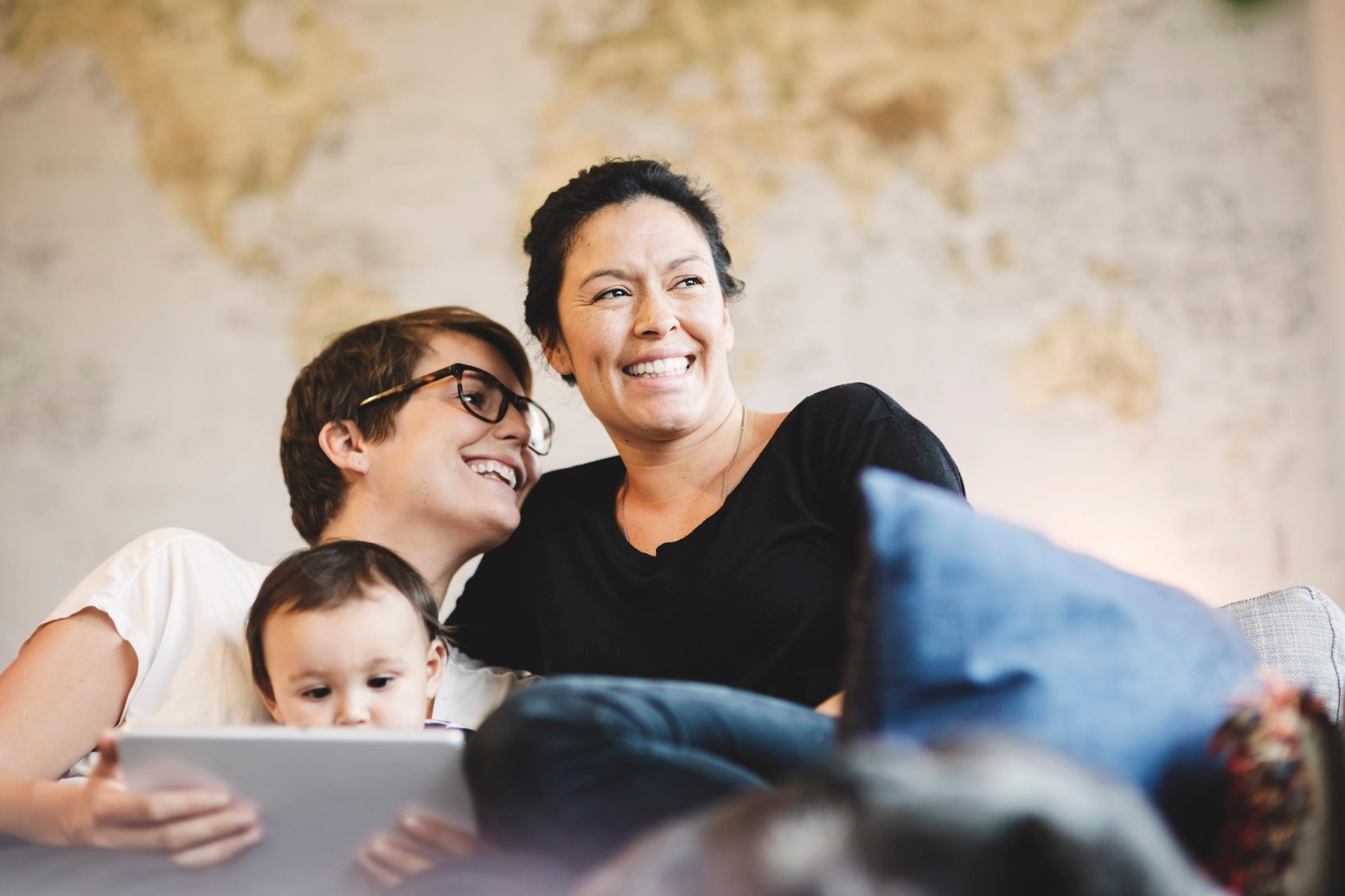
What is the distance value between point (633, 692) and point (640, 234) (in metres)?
1.07

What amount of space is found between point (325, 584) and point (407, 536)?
395 millimetres

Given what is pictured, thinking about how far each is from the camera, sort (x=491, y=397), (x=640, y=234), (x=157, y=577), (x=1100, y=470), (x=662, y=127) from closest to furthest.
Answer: (x=157, y=577), (x=640, y=234), (x=491, y=397), (x=1100, y=470), (x=662, y=127)

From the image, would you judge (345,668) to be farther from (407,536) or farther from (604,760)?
(604,760)

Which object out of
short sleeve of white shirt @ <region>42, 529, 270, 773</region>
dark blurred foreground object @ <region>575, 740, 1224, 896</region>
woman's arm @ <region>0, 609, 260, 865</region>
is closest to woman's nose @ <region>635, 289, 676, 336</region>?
short sleeve of white shirt @ <region>42, 529, 270, 773</region>

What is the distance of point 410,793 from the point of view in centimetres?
97

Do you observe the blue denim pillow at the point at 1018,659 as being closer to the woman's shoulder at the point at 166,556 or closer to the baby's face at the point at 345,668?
the baby's face at the point at 345,668

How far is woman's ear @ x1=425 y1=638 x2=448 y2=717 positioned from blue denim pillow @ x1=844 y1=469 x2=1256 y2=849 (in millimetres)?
920

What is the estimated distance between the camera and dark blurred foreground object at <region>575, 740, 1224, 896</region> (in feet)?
1.75

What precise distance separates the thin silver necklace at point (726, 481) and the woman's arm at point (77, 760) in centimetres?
76

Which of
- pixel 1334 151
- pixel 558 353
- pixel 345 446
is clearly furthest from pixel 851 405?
pixel 1334 151

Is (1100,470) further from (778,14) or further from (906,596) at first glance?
(906,596)

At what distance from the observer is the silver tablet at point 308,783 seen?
0.93 metres

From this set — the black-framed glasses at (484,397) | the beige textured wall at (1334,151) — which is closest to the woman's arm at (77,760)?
the black-framed glasses at (484,397)

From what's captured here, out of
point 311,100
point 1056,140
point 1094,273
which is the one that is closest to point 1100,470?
point 1094,273
